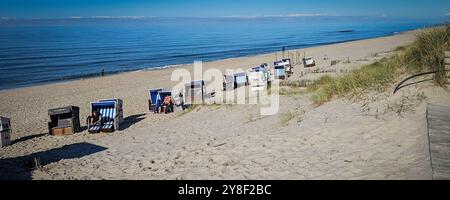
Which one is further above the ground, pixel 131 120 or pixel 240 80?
pixel 240 80

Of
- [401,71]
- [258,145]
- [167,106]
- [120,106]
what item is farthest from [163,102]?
[401,71]

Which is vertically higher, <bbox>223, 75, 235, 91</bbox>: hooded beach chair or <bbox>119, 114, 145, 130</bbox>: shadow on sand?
<bbox>223, 75, 235, 91</bbox>: hooded beach chair

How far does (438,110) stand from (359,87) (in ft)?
10.7

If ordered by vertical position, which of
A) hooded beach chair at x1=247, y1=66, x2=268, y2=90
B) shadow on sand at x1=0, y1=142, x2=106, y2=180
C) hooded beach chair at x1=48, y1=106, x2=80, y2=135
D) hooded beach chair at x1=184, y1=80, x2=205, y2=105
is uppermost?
hooded beach chair at x1=247, y1=66, x2=268, y2=90

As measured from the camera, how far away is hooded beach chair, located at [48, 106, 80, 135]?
11617 mm

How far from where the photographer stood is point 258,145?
7340 mm

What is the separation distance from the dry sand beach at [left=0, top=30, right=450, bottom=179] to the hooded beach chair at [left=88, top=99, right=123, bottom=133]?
32cm

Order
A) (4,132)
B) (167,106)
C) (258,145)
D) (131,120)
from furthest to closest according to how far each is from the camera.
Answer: (167,106) → (131,120) → (4,132) → (258,145)

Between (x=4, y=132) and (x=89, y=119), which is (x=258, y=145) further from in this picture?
(x=4, y=132)

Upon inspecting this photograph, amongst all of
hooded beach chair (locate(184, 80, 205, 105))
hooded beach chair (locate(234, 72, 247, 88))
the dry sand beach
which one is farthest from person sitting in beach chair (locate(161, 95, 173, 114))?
hooded beach chair (locate(234, 72, 247, 88))

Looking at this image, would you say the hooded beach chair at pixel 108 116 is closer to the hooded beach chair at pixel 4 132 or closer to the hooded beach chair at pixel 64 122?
the hooded beach chair at pixel 64 122

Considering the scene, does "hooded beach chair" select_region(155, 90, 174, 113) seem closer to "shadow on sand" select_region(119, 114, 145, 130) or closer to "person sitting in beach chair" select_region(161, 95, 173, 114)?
"person sitting in beach chair" select_region(161, 95, 173, 114)

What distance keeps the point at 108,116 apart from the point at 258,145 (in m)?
6.73

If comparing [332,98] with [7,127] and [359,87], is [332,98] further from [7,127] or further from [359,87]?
[7,127]
